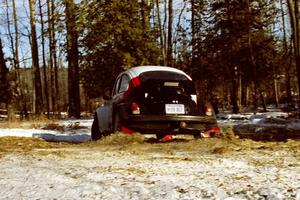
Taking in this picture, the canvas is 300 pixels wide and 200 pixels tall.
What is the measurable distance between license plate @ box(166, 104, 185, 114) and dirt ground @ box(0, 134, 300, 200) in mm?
1609

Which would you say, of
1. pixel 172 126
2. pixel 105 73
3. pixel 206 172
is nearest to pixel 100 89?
pixel 105 73

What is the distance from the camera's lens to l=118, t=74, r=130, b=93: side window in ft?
32.1

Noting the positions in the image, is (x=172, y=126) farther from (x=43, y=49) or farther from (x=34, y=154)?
(x=43, y=49)

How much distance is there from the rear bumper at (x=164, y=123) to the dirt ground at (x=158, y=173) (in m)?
1.39

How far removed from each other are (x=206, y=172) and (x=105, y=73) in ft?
72.1

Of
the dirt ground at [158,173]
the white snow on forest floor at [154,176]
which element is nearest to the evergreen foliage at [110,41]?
the dirt ground at [158,173]

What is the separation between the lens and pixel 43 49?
46.5 m

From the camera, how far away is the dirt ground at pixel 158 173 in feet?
13.5

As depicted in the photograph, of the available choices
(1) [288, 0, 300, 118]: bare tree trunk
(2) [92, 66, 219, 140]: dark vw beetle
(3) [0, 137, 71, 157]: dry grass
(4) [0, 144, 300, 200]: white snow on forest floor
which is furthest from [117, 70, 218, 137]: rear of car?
(1) [288, 0, 300, 118]: bare tree trunk

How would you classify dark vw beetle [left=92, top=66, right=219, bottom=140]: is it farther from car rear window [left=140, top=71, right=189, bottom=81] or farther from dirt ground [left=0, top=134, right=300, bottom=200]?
dirt ground [left=0, top=134, right=300, bottom=200]

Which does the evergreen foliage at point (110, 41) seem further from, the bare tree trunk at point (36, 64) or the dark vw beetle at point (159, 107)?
the dark vw beetle at point (159, 107)

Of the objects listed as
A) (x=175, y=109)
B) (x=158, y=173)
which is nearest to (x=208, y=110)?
(x=175, y=109)

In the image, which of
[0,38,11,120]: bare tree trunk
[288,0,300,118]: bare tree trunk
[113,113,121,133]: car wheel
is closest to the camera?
[113,113,121,133]: car wheel

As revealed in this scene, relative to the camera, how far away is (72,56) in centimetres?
2767
